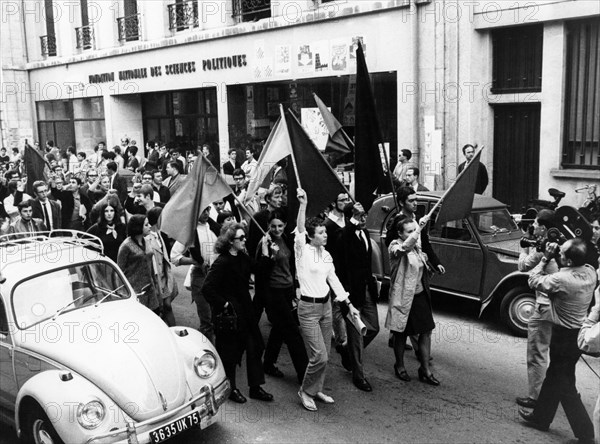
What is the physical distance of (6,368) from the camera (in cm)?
613

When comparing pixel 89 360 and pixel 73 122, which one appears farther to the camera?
pixel 73 122

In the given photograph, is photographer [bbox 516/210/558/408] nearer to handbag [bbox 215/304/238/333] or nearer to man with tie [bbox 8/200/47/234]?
handbag [bbox 215/304/238/333]

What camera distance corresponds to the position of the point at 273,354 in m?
7.56

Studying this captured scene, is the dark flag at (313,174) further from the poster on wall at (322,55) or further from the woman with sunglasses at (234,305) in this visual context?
the poster on wall at (322,55)

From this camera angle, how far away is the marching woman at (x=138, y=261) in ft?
25.9

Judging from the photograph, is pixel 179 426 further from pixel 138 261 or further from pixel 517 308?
pixel 517 308

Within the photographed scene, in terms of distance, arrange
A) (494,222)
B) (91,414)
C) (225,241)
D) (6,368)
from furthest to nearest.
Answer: (494,222) < (225,241) < (6,368) < (91,414)

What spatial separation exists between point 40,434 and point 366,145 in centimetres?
451

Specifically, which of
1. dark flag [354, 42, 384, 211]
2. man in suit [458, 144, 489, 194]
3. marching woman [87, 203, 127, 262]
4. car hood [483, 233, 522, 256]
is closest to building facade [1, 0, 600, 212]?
man in suit [458, 144, 489, 194]

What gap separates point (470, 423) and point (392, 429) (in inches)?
28.8

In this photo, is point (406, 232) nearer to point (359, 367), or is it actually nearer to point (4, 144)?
point (359, 367)

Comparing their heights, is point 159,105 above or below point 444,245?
above

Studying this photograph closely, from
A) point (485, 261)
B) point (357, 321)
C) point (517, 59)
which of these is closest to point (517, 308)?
point (485, 261)

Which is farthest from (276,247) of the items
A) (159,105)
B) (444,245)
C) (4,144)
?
(4,144)
